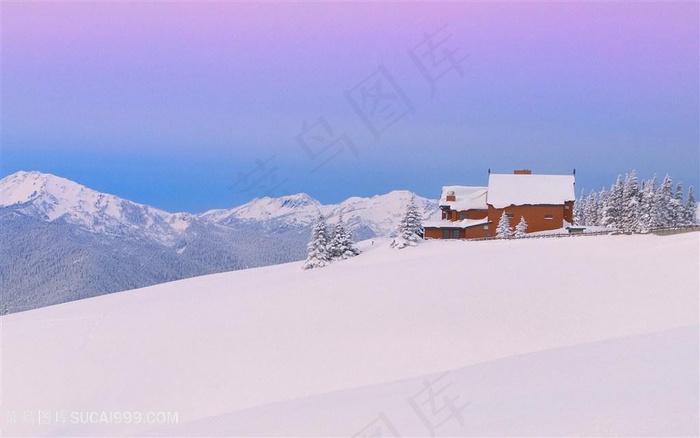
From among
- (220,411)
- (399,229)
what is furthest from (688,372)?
(399,229)

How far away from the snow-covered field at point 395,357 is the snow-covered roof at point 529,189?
22.1 m

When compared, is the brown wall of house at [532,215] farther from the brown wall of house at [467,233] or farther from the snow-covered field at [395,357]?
the snow-covered field at [395,357]

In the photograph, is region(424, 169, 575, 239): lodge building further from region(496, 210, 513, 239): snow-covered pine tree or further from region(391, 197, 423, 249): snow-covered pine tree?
region(391, 197, 423, 249): snow-covered pine tree

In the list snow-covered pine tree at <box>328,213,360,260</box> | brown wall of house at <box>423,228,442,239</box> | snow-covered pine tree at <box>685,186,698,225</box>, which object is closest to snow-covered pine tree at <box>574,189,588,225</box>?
snow-covered pine tree at <box>685,186,698,225</box>

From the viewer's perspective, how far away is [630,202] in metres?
46.9

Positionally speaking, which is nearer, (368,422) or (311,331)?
(368,422)

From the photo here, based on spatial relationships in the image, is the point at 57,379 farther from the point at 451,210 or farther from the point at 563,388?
the point at 451,210

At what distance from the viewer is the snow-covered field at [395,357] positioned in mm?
10266

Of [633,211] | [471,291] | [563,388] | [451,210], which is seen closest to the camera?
[563,388]

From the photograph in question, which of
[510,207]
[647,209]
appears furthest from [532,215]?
[647,209]

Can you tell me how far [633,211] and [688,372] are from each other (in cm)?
4062

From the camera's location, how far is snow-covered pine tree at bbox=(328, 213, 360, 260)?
41.4 metres

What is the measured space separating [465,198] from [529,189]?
23.3 feet

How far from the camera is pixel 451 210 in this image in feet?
171
